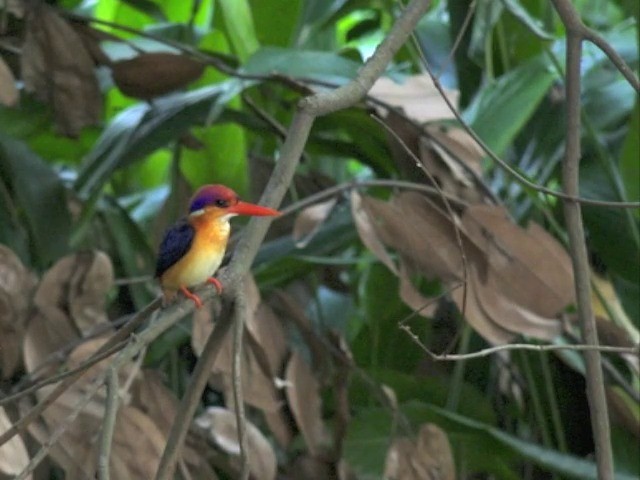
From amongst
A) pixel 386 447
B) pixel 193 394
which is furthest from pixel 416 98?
pixel 193 394

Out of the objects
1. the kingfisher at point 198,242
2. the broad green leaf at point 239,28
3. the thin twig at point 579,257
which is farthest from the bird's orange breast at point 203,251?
the broad green leaf at point 239,28

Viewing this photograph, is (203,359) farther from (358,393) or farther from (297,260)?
(358,393)

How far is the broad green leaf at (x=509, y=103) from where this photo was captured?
47.5 inches

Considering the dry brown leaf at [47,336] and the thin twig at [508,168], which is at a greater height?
the thin twig at [508,168]

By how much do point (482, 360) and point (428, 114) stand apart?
1.36 feet

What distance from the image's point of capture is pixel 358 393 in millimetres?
1438

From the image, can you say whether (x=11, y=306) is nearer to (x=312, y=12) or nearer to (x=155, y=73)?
(x=155, y=73)

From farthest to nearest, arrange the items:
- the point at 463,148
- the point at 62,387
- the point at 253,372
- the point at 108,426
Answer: the point at 463,148 < the point at 253,372 < the point at 62,387 < the point at 108,426

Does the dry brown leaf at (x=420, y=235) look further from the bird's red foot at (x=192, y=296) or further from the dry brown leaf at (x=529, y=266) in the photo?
the bird's red foot at (x=192, y=296)

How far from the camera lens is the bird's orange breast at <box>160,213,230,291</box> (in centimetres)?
89

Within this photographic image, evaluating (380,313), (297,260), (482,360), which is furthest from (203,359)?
(482,360)

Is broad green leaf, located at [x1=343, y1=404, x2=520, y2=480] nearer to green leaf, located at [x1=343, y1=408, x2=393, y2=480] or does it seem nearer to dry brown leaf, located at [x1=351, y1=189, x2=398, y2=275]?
green leaf, located at [x1=343, y1=408, x2=393, y2=480]

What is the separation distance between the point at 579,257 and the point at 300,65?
0.45 metres

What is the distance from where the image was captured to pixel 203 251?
889mm
